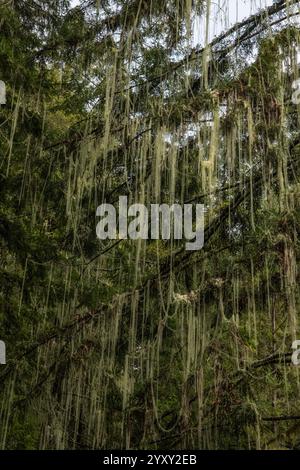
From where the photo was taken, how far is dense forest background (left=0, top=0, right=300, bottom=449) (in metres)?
4.32

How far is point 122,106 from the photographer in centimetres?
524

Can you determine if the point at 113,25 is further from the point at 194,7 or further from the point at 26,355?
the point at 26,355

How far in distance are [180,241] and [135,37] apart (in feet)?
6.29

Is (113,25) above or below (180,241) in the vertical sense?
above

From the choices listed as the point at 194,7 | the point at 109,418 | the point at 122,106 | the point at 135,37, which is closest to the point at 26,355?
the point at 109,418

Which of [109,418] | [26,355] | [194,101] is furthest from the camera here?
[109,418]

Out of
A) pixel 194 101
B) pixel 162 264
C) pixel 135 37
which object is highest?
pixel 135 37

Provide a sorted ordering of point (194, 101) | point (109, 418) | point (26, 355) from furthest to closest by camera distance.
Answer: point (109, 418) < point (26, 355) < point (194, 101)

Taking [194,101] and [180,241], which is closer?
[194,101]

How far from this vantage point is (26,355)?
5051 millimetres

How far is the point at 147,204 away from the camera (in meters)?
5.05

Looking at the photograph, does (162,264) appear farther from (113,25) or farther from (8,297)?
(113,25)

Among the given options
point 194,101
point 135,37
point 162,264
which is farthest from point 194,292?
point 135,37

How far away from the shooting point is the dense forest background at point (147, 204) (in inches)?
170
